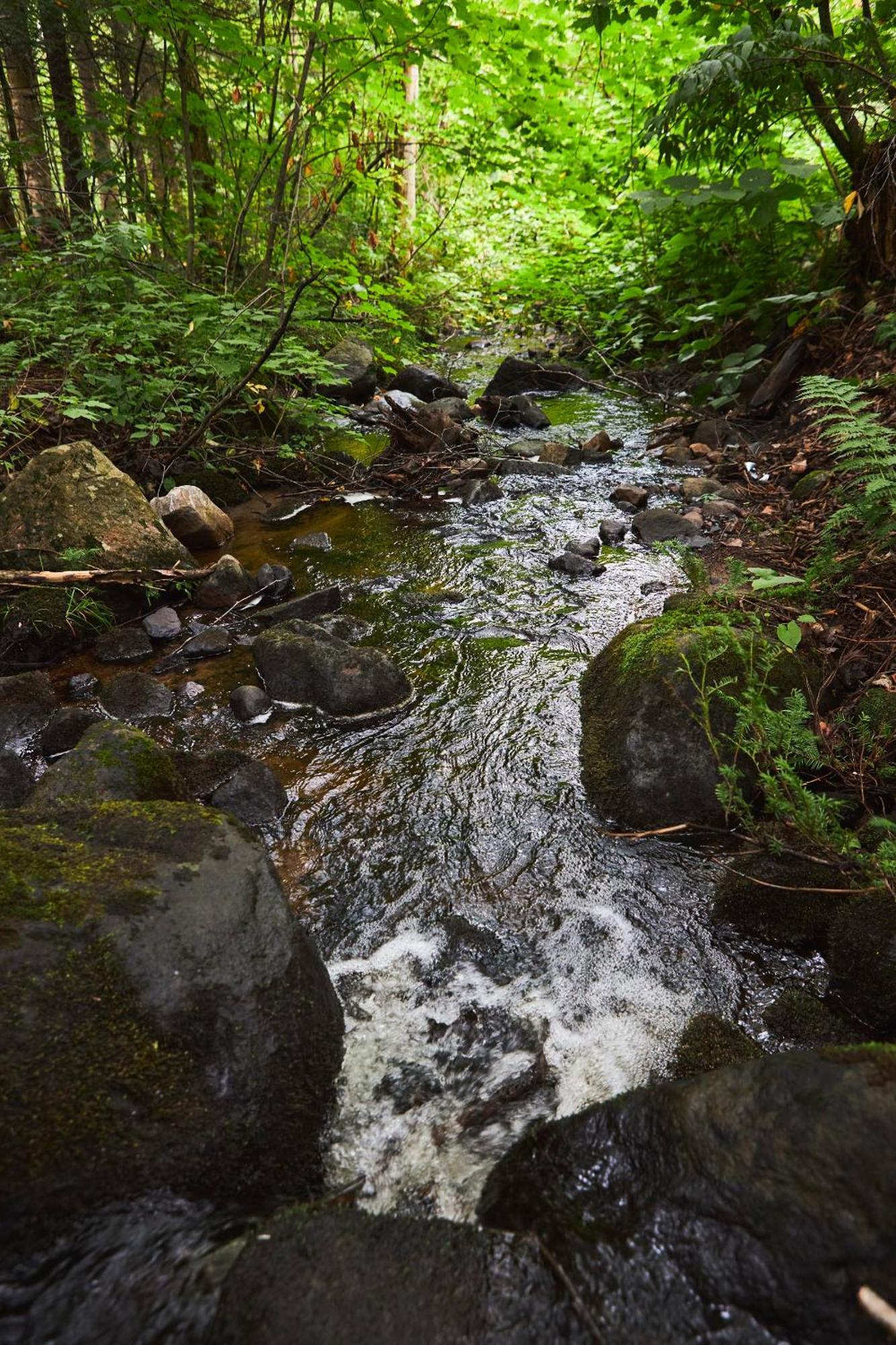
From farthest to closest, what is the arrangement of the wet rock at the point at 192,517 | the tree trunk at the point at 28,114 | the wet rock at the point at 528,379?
1. the wet rock at the point at 528,379
2. the tree trunk at the point at 28,114
3. the wet rock at the point at 192,517

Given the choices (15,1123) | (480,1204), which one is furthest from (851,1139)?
(15,1123)

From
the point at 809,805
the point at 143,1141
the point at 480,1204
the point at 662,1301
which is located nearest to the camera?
the point at 662,1301

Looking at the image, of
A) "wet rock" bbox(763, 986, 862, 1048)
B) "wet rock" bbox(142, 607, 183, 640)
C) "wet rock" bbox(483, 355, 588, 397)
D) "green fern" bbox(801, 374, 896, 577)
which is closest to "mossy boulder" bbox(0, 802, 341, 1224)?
"wet rock" bbox(763, 986, 862, 1048)

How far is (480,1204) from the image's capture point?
1.72m

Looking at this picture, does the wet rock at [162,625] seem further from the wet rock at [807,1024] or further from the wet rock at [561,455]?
the wet rock at [561,455]

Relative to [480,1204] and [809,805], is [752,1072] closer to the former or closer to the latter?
[480,1204]

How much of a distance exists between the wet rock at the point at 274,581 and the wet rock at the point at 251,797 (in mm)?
2162

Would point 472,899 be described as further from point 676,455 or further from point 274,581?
point 676,455

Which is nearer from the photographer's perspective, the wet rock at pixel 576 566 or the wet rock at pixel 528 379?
the wet rock at pixel 576 566

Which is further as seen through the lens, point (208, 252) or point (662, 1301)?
point (208, 252)

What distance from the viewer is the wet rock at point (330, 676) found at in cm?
390

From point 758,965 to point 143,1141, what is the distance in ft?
6.36

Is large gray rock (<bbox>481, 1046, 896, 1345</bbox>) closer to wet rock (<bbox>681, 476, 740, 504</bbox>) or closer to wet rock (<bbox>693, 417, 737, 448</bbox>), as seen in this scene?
wet rock (<bbox>681, 476, 740, 504</bbox>)

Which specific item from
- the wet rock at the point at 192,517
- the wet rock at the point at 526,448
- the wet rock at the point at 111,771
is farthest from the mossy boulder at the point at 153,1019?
the wet rock at the point at 526,448
